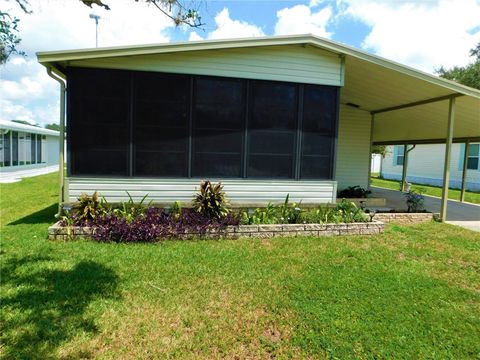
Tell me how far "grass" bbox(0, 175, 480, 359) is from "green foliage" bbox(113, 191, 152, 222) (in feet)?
2.85

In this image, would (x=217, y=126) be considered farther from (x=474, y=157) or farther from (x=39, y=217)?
(x=474, y=157)

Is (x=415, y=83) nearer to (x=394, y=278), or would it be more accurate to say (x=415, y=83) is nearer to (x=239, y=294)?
(x=394, y=278)

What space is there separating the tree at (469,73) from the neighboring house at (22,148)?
87.0ft

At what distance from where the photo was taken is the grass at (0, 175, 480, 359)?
2.82 metres

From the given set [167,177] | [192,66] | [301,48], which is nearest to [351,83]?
[301,48]

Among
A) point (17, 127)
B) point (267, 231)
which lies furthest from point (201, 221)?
point (17, 127)

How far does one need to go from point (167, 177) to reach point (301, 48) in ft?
12.7

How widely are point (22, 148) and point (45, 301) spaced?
735 inches

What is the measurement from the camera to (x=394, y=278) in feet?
14.4

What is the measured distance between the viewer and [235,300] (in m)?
3.65

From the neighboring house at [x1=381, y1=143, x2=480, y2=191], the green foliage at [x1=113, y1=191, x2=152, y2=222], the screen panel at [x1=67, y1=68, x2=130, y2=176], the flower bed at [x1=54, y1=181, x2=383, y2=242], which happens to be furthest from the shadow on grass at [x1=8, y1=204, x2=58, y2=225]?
the neighboring house at [x1=381, y1=143, x2=480, y2=191]

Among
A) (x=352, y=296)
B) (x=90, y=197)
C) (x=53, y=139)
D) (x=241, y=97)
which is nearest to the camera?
(x=352, y=296)

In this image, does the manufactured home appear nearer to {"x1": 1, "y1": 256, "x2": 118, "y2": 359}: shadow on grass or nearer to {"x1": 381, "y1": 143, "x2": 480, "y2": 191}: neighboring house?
{"x1": 1, "y1": 256, "x2": 118, "y2": 359}: shadow on grass

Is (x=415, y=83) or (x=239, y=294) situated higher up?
(x=415, y=83)
